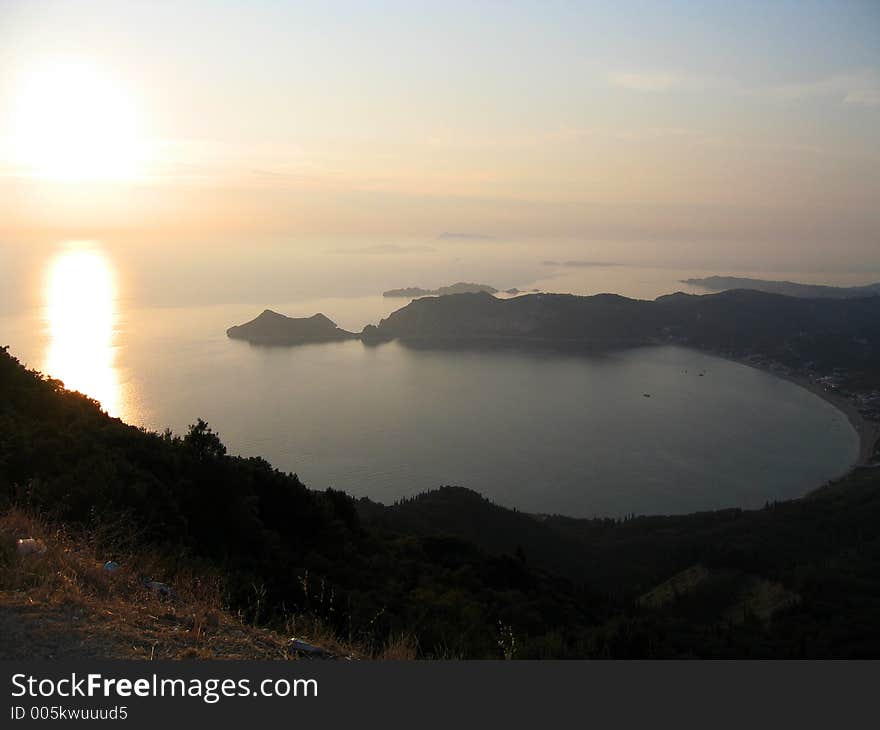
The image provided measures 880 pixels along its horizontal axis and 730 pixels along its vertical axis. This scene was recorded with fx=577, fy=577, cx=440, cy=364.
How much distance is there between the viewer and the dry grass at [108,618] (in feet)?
9.57

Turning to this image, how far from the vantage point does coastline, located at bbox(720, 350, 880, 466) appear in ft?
193

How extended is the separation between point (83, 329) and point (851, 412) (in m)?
101

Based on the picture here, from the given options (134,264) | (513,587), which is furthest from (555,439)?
(134,264)

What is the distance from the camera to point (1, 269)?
115 m

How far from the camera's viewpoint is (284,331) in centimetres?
9431

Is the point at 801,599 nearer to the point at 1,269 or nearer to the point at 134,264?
the point at 1,269

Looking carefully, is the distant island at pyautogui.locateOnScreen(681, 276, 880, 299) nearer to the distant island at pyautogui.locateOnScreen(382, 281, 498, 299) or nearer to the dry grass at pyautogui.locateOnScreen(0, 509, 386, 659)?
the distant island at pyautogui.locateOnScreen(382, 281, 498, 299)

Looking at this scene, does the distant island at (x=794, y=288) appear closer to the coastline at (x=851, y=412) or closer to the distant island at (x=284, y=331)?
the coastline at (x=851, y=412)

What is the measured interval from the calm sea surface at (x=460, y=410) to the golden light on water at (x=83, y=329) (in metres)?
0.38

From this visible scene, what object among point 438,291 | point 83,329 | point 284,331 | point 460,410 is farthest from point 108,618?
point 438,291

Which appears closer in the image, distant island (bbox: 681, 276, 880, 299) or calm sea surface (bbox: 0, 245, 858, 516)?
calm sea surface (bbox: 0, 245, 858, 516)

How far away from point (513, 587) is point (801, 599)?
13.2 m

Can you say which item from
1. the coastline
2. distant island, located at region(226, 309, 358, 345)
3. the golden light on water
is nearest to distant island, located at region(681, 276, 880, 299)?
the coastline

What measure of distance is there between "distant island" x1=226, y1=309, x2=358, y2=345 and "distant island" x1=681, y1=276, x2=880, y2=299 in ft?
345
